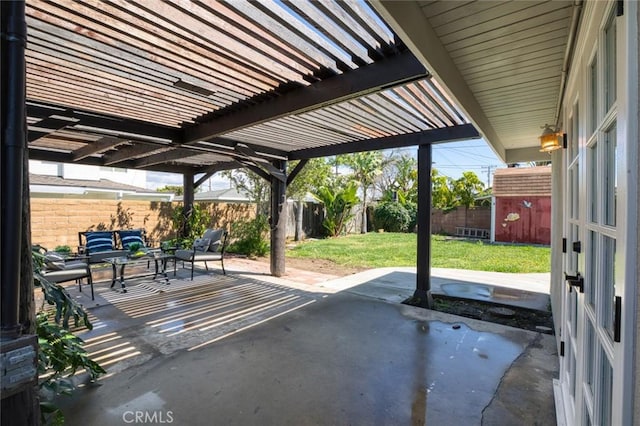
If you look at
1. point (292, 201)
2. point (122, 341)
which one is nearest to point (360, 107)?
point (122, 341)

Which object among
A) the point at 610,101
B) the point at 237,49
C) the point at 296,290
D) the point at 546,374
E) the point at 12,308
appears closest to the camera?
the point at 12,308

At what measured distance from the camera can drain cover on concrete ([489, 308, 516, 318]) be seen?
4383mm

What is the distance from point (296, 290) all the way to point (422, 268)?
2237mm

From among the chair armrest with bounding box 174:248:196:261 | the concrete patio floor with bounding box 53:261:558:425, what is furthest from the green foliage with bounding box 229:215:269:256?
the concrete patio floor with bounding box 53:261:558:425

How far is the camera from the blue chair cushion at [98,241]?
20.4 feet

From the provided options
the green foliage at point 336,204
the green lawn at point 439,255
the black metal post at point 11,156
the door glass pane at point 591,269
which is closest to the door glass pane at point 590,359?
the door glass pane at point 591,269

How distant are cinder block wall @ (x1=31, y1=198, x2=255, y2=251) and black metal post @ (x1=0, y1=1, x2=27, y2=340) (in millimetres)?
6403

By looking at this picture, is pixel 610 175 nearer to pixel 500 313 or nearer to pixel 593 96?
pixel 593 96

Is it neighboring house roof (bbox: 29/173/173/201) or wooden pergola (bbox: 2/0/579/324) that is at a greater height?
wooden pergola (bbox: 2/0/579/324)

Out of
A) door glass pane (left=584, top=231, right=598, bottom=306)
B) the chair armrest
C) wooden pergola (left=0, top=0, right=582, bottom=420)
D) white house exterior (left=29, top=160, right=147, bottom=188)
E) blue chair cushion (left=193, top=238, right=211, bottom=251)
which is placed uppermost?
white house exterior (left=29, top=160, right=147, bottom=188)

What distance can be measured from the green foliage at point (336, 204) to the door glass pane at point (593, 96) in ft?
39.1

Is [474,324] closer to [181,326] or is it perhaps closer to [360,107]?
[360,107]

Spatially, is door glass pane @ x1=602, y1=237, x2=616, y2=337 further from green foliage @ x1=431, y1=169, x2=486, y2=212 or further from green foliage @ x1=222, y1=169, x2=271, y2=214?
green foliage @ x1=431, y1=169, x2=486, y2=212

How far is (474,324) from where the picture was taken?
3.96 metres
